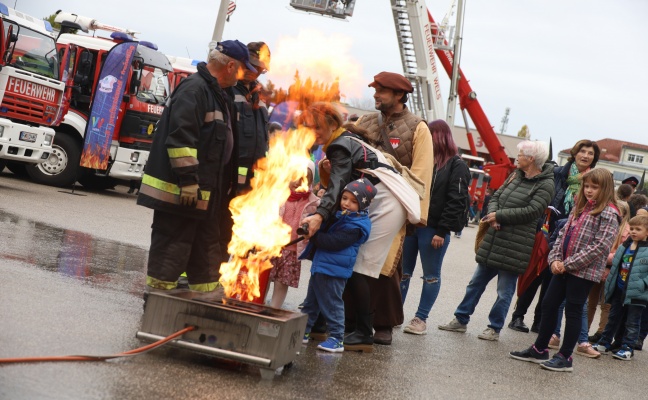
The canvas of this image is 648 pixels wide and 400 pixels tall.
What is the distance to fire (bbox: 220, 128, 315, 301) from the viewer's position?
6.52 m

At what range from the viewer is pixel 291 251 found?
8023 mm

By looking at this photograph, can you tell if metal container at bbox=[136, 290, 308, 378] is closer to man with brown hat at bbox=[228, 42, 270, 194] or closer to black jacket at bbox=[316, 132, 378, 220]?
black jacket at bbox=[316, 132, 378, 220]

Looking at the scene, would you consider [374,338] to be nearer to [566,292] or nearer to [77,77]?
[566,292]

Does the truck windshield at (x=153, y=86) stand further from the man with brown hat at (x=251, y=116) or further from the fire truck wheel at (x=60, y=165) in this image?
the man with brown hat at (x=251, y=116)

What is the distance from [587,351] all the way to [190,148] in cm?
493

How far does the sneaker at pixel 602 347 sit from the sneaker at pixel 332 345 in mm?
3863

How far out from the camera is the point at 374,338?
25.4ft

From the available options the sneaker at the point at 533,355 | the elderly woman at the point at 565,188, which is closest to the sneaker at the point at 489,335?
the sneaker at the point at 533,355

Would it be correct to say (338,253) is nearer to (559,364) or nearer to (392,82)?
(392,82)

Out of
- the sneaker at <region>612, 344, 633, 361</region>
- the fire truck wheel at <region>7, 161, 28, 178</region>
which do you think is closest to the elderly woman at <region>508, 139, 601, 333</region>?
the sneaker at <region>612, 344, 633, 361</region>

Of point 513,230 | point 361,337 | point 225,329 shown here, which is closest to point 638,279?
point 513,230

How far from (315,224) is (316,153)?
181 inches

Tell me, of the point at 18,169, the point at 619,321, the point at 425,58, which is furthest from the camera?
the point at 425,58

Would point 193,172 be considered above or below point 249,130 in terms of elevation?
below
